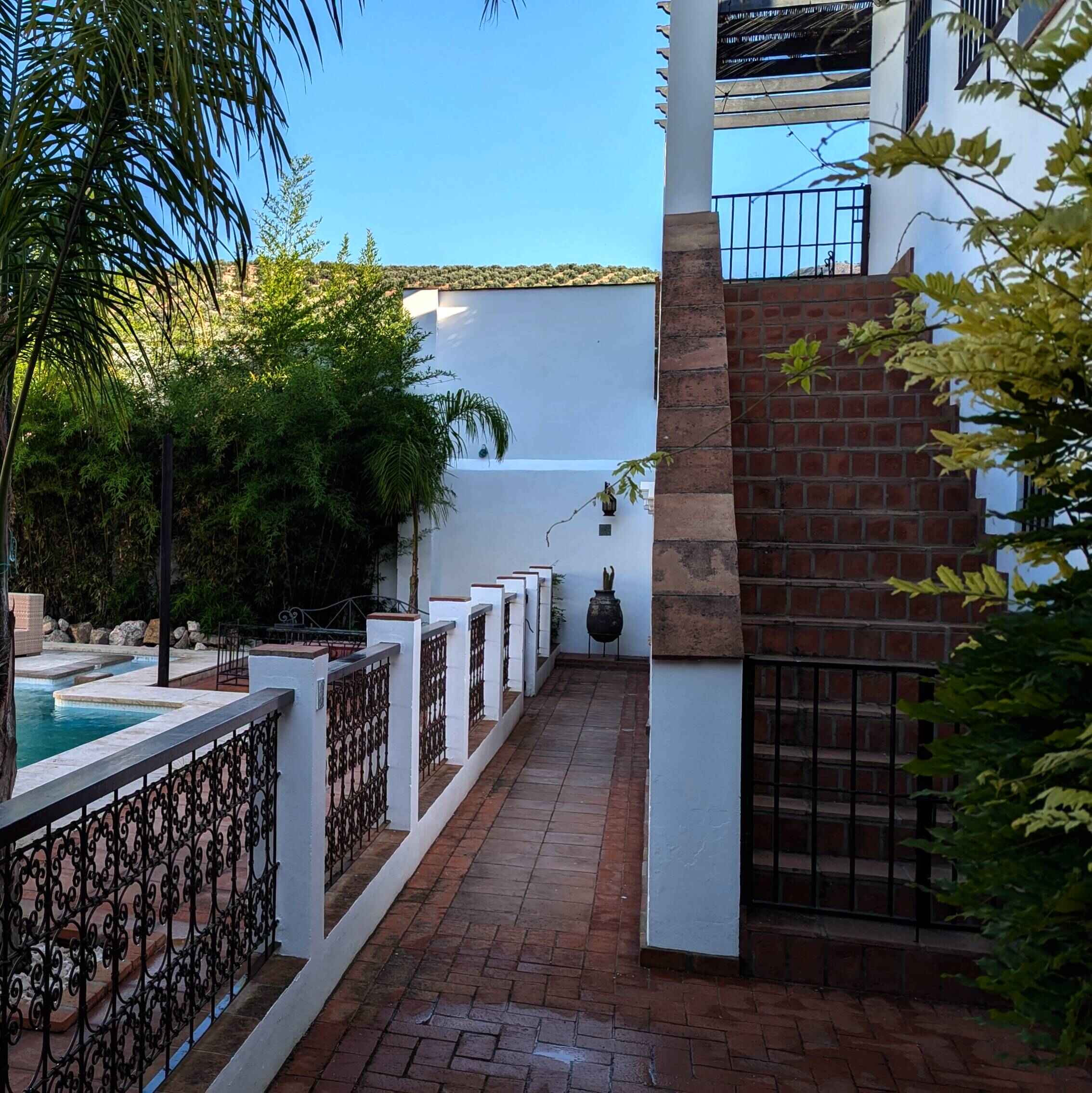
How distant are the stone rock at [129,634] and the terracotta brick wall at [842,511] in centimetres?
809

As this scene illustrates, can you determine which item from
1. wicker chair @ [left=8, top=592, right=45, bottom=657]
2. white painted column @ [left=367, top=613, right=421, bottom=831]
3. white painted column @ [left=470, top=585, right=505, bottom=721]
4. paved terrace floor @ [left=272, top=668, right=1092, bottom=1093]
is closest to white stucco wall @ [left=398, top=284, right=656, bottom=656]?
wicker chair @ [left=8, top=592, right=45, bottom=657]

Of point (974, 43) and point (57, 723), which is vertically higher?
point (974, 43)

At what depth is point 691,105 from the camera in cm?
522

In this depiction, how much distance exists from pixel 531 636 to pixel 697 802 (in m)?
5.02

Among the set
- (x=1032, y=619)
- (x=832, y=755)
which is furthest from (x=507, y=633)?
(x=1032, y=619)

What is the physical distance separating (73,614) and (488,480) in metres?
5.69

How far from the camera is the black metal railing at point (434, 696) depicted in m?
4.28

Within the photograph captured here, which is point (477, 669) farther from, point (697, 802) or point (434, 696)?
point (697, 802)

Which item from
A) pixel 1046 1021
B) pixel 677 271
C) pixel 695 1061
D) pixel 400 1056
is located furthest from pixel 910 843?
pixel 677 271

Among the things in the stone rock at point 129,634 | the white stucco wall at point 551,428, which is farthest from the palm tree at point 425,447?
the stone rock at point 129,634

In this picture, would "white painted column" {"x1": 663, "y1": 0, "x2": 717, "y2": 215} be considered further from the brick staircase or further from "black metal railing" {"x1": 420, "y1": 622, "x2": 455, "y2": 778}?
"black metal railing" {"x1": 420, "y1": 622, "x2": 455, "y2": 778}

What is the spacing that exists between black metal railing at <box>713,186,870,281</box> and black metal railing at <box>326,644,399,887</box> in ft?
19.1

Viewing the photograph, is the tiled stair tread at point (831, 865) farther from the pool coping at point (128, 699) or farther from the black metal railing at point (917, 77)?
the black metal railing at point (917, 77)

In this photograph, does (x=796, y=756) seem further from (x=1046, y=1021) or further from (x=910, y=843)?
(x=1046, y=1021)
